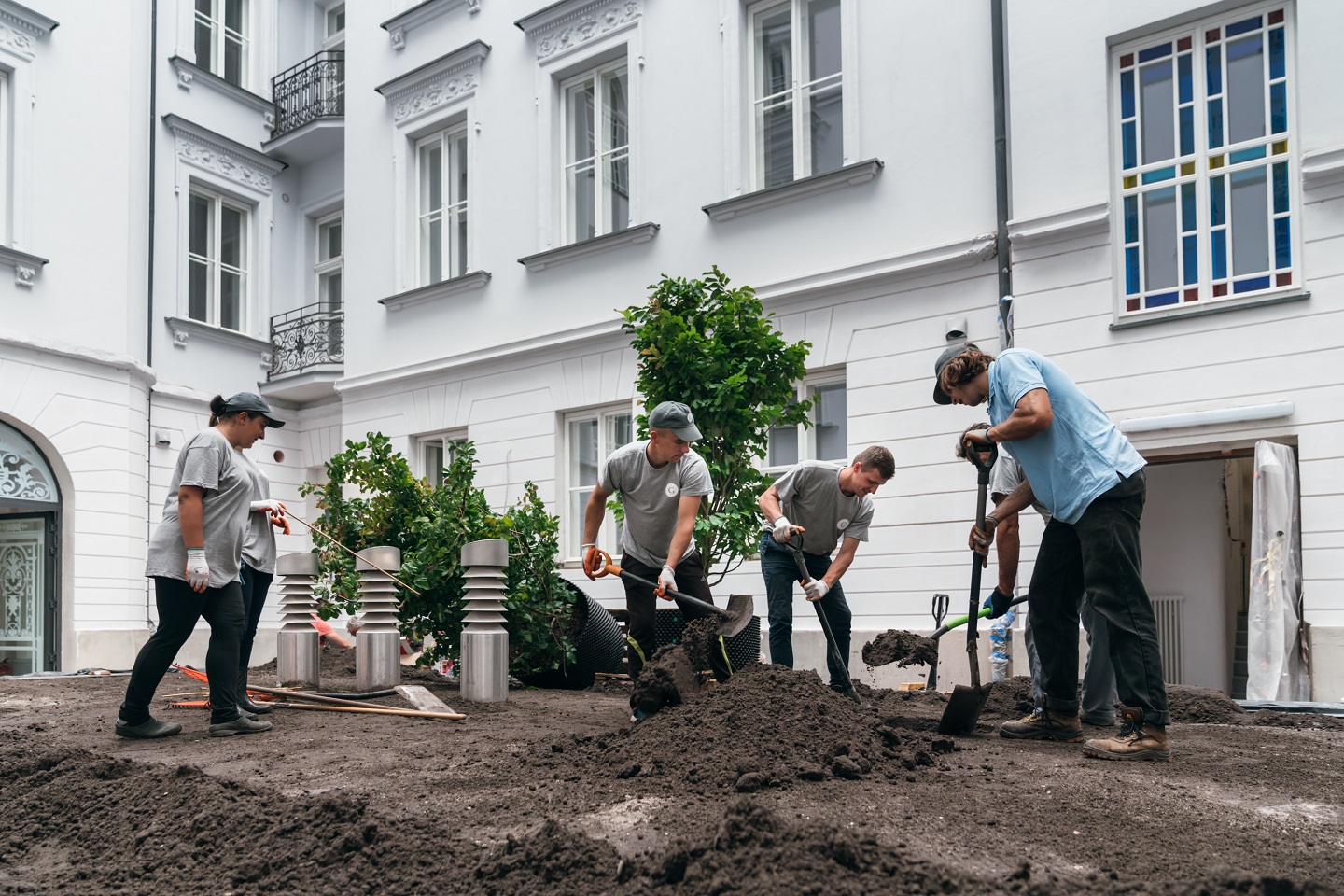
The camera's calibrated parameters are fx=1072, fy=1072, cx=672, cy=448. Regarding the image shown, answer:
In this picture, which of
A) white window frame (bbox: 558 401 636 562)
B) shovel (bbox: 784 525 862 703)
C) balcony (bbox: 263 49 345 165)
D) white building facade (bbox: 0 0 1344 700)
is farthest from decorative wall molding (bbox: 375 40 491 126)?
shovel (bbox: 784 525 862 703)


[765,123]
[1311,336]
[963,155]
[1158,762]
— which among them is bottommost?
[1158,762]

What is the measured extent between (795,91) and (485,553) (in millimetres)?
6019

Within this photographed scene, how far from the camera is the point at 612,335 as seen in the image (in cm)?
1110

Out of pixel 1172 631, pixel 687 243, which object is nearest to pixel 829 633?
pixel 1172 631

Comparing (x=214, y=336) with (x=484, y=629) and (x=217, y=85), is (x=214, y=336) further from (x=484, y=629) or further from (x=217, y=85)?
(x=484, y=629)

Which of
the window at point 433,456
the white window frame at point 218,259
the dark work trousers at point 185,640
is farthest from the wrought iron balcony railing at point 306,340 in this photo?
the dark work trousers at point 185,640

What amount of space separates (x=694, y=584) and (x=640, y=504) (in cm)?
52

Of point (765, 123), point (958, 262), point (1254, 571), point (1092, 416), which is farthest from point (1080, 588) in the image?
point (765, 123)

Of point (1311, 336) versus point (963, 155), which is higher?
point (963, 155)

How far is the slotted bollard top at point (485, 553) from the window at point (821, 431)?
12.5 feet

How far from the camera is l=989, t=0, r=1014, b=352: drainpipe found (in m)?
8.60

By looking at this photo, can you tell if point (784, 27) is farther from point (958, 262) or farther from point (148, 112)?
point (148, 112)

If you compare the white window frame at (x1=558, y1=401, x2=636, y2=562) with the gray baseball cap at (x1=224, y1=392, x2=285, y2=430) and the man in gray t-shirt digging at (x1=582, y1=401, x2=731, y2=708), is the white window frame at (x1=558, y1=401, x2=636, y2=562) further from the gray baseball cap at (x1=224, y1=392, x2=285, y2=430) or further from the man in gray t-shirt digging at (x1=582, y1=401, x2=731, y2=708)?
the gray baseball cap at (x1=224, y1=392, x2=285, y2=430)

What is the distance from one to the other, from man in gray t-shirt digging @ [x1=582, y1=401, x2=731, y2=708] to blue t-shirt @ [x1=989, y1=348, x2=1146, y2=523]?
1769 millimetres
